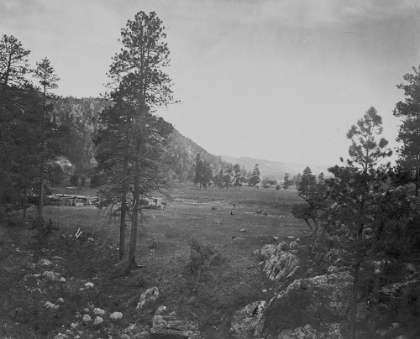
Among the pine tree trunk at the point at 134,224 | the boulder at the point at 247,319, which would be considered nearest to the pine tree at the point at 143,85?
the pine tree trunk at the point at 134,224

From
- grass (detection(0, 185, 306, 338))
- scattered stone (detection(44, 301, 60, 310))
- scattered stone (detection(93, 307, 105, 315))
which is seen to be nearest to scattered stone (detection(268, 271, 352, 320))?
grass (detection(0, 185, 306, 338))

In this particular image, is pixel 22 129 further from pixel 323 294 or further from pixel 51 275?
pixel 323 294

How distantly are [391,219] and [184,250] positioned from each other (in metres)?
16.1

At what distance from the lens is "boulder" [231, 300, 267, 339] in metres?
13.1

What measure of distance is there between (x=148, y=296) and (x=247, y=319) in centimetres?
605

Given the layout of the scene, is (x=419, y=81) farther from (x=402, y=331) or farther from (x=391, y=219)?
(x=402, y=331)

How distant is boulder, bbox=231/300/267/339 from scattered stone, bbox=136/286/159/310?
194 inches

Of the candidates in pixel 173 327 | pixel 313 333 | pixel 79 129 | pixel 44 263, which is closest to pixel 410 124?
pixel 313 333

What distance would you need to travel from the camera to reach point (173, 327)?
13.5m

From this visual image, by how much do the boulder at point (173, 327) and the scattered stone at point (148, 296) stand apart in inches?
59.7

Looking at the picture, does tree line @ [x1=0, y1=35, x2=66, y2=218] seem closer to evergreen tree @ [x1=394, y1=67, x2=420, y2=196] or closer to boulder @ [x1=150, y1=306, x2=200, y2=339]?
boulder @ [x1=150, y1=306, x2=200, y2=339]

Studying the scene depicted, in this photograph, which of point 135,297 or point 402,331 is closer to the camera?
point 402,331

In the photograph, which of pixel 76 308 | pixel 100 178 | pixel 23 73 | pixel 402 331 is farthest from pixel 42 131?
pixel 402 331

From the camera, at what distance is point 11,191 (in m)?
19.1
